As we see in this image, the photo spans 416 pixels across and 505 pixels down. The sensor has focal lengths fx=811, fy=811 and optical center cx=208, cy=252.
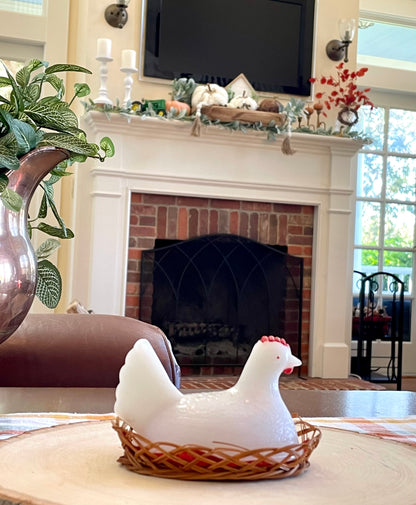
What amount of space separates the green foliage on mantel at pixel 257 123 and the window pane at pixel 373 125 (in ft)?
1.96

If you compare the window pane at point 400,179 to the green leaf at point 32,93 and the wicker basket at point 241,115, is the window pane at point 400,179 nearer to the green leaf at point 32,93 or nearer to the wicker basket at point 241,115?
the wicker basket at point 241,115

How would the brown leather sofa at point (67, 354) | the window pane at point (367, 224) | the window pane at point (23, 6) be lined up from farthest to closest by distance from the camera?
1. the window pane at point (367, 224)
2. the window pane at point (23, 6)
3. the brown leather sofa at point (67, 354)

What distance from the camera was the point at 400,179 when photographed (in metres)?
5.36

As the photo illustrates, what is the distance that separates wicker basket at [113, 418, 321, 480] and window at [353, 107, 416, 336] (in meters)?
4.73

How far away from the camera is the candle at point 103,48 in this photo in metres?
4.19

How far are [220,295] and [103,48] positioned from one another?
1.45m

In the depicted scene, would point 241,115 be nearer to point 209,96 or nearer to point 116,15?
point 209,96

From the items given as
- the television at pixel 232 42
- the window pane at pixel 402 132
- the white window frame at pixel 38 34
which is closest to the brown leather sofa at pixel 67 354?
the television at pixel 232 42

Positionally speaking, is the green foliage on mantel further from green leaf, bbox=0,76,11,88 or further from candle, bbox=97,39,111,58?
green leaf, bbox=0,76,11,88

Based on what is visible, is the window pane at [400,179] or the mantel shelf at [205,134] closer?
the mantel shelf at [205,134]

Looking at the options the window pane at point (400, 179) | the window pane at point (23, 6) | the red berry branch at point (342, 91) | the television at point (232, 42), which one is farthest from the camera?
the window pane at point (400, 179)

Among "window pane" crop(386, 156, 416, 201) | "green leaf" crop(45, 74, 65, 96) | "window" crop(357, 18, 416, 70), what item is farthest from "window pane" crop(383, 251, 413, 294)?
"green leaf" crop(45, 74, 65, 96)

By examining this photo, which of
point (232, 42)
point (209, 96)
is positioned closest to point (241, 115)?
point (209, 96)

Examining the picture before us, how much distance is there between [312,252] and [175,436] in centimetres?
415
